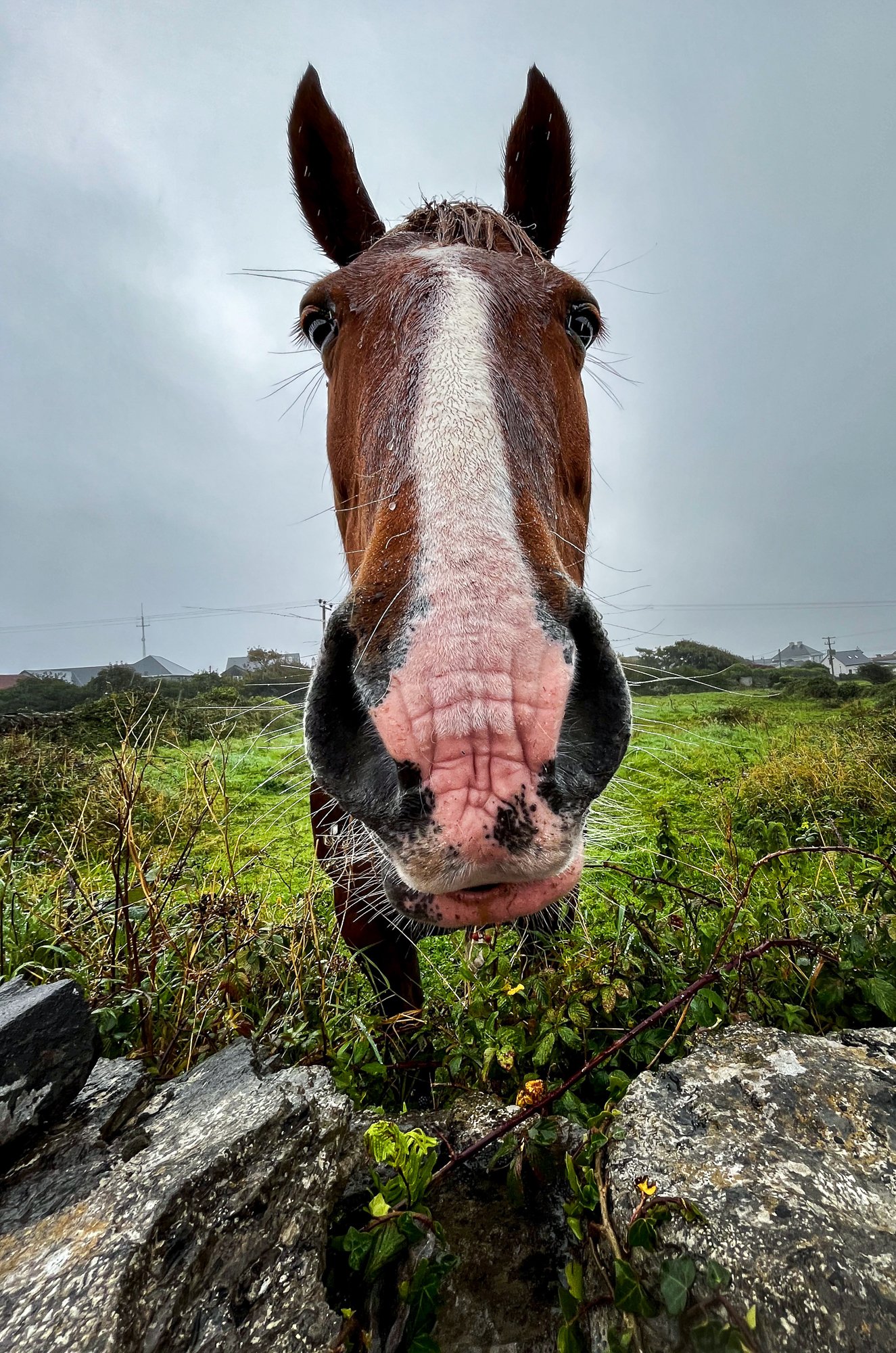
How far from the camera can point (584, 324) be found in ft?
8.76

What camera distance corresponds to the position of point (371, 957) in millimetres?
2961

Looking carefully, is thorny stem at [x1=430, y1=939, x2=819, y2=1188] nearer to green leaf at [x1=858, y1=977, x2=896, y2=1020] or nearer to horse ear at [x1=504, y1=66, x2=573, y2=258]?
green leaf at [x1=858, y1=977, x2=896, y2=1020]

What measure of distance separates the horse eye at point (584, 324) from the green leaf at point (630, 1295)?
302 cm

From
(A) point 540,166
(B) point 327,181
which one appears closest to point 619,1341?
(B) point 327,181

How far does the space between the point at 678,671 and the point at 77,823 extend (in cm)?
324

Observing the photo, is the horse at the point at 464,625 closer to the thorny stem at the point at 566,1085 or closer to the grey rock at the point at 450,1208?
the thorny stem at the point at 566,1085

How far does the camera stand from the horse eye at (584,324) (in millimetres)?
2576

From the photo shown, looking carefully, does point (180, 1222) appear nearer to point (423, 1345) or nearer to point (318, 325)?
point (423, 1345)

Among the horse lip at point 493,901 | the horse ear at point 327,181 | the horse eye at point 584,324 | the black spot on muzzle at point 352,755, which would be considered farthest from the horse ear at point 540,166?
the horse lip at point 493,901

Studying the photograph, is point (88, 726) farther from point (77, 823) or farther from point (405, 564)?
point (405, 564)

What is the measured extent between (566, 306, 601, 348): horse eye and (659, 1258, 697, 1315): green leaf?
9.84 ft

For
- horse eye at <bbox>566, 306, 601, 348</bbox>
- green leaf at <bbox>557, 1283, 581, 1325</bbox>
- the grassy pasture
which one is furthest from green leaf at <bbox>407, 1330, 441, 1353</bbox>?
horse eye at <bbox>566, 306, 601, 348</bbox>

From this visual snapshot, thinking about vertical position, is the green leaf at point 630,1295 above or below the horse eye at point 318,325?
below

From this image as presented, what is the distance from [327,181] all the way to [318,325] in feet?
4.16
